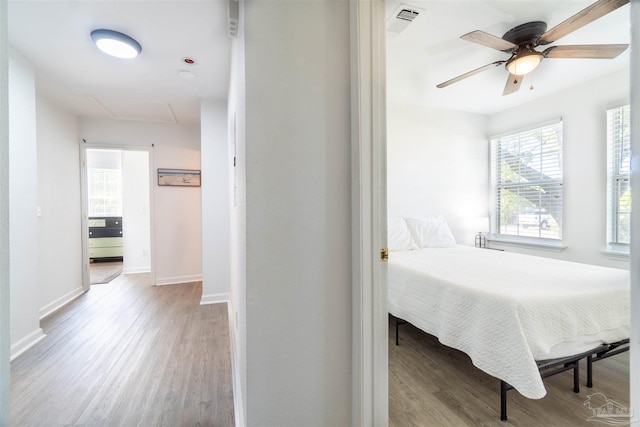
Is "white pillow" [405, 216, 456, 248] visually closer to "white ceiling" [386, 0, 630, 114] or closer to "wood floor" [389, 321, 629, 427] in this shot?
"wood floor" [389, 321, 629, 427]

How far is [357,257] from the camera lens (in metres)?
1.16

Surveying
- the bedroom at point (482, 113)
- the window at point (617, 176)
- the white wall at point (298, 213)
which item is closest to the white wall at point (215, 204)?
the bedroom at point (482, 113)

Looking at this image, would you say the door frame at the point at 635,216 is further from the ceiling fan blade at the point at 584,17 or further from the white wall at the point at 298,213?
the ceiling fan blade at the point at 584,17

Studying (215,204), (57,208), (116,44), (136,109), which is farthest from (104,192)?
(116,44)

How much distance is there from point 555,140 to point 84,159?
21.0ft

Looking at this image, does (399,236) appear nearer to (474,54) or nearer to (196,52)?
(474,54)

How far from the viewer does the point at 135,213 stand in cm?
529

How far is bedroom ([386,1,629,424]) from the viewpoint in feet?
7.18

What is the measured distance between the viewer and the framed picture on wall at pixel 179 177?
4.17m

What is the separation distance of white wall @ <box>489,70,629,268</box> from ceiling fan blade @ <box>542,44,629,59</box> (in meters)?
1.43

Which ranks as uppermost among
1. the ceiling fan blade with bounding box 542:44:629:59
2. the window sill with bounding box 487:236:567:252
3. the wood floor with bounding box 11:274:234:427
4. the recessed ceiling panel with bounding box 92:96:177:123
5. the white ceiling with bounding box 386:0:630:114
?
the white ceiling with bounding box 386:0:630:114

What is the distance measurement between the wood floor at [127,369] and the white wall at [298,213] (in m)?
0.73

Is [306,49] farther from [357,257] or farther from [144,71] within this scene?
[144,71]

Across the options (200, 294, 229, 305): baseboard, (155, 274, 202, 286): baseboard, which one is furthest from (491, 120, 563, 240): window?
(155, 274, 202, 286): baseboard
